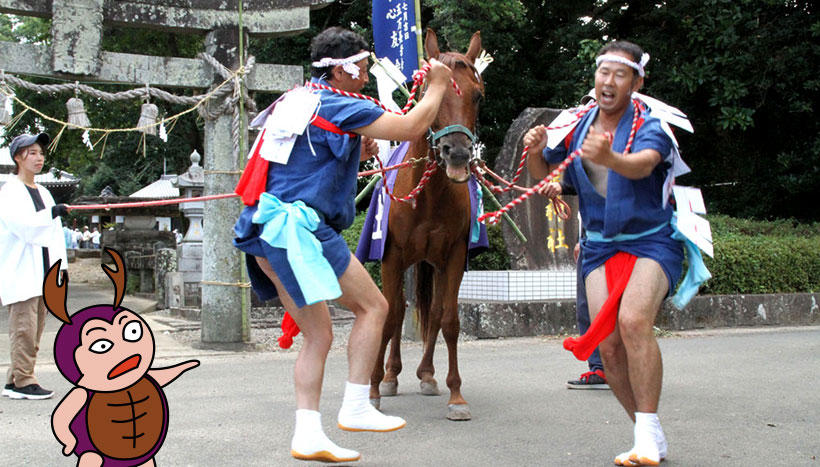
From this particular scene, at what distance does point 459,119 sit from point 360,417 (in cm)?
195

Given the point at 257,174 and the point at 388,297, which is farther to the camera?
the point at 388,297

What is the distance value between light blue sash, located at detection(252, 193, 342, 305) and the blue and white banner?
484 cm

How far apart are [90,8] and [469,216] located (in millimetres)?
4933

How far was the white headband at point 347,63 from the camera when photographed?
374cm

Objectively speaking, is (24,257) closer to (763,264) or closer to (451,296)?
(451,296)

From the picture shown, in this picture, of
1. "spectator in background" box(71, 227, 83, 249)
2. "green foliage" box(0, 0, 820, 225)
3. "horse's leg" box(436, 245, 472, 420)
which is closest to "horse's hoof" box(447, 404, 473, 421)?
"horse's leg" box(436, 245, 472, 420)

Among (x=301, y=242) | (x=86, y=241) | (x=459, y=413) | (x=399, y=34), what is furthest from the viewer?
(x=86, y=241)

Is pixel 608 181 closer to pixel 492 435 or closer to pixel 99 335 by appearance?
pixel 492 435

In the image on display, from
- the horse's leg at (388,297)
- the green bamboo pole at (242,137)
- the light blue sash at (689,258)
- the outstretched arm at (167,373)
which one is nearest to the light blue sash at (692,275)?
the light blue sash at (689,258)

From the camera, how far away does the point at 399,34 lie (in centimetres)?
809

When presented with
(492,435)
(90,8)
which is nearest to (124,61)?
(90,8)

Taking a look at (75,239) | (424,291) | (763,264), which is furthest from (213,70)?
(75,239)

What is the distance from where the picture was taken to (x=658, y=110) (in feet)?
12.8

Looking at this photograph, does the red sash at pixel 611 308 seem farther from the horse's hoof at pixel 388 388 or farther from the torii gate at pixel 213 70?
the torii gate at pixel 213 70
